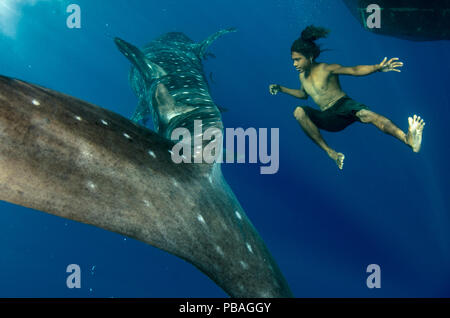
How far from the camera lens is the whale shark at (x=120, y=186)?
4.51ft

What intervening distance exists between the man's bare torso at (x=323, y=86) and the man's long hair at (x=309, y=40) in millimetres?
269

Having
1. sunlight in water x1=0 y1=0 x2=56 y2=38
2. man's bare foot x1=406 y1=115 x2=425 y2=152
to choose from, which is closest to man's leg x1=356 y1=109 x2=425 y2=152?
man's bare foot x1=406 y1=115 x2=425 y2=152

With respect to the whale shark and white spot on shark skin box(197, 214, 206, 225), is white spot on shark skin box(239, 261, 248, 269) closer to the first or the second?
the whale shark

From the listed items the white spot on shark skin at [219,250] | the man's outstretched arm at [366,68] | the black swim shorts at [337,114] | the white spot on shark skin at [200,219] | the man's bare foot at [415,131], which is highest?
the man's outstretched arm at [366,68]

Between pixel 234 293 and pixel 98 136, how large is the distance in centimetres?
118

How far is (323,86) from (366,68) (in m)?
0.69

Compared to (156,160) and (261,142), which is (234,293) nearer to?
(156,160)

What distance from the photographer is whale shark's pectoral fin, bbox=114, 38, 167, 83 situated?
496 cm

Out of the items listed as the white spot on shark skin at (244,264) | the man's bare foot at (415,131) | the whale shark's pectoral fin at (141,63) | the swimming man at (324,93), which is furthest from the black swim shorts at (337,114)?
the white spot on shark skin at (244,264)

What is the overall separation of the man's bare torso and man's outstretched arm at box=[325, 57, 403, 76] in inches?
4.6

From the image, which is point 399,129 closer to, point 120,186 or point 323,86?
point 323,86

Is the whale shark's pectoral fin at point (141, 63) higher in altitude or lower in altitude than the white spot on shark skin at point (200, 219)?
higher

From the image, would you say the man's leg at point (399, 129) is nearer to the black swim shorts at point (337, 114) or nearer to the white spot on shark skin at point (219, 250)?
the black swim shorts at point (337, 114)

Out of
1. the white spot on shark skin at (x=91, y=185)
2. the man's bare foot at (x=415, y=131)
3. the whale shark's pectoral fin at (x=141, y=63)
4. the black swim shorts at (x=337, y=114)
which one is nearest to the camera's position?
the white spot on shark skin at (x=91, y=185)
